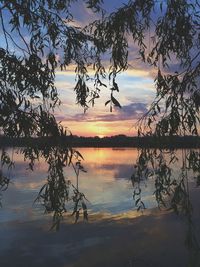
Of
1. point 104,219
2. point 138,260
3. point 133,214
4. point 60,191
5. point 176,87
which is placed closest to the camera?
point 60,191

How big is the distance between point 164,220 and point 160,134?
29.3 feet

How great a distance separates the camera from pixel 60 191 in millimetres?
3432

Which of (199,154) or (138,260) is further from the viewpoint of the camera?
(138,260)

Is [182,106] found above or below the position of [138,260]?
above

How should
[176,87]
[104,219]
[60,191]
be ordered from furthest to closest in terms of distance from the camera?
1. [104,219]
2. [176,87]
3. [60,191]

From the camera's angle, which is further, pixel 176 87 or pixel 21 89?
pixel 176 87

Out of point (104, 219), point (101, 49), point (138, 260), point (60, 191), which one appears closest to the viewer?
point (60, 191)

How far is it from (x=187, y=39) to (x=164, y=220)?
29.8ft

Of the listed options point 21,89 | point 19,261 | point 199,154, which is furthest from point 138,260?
point 21,89

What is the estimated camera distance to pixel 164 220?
40.3 feet

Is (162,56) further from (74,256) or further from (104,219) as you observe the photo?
(104,219)

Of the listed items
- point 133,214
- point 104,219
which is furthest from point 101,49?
point 133,214

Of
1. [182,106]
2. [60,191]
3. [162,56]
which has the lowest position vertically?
[60,191]

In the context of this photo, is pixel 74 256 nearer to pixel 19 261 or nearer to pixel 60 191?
pixel 19 261
